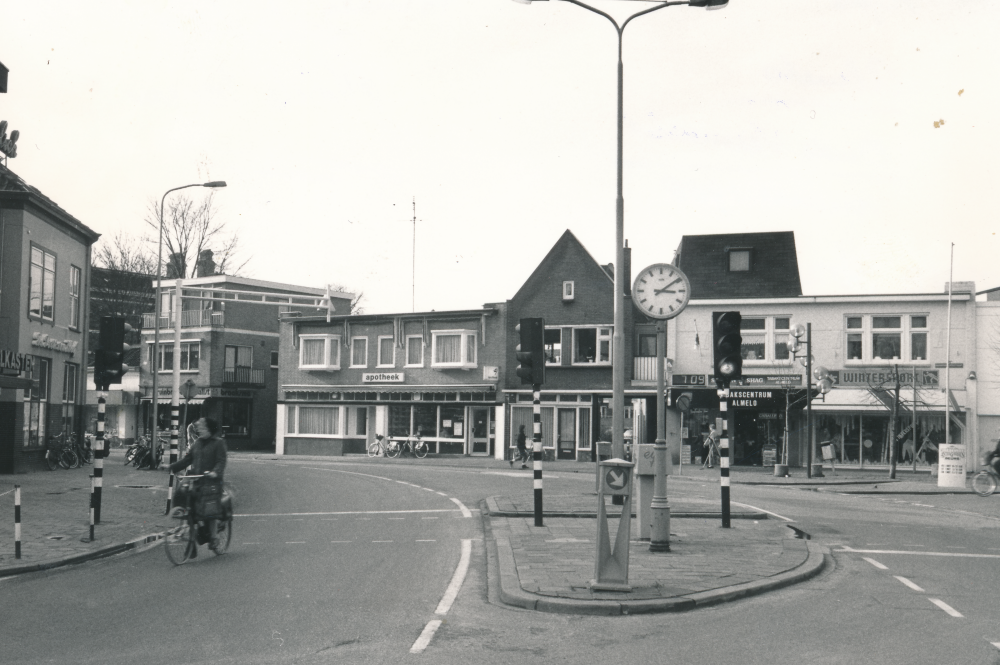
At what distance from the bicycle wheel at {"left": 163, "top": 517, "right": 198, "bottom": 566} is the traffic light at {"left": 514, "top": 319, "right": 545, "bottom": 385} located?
558 centimetres

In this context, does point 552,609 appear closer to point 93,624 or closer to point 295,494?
point 93,624

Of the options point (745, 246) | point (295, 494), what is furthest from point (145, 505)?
point (745, 246)

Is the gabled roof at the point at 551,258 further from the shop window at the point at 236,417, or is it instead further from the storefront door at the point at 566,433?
the shop window at the point at 236,417

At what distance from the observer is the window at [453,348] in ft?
→ 155

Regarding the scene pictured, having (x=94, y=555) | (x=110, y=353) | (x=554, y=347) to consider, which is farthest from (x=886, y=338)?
(x=94, y=555)

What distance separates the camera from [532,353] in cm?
1609

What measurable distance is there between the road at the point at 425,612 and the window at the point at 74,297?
71.3 feet

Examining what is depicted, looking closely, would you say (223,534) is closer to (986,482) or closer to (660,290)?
(660,290)

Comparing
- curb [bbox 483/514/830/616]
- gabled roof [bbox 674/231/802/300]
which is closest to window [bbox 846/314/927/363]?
gabled roof [bbox 674/231/802/300]

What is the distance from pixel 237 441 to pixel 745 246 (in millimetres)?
30521

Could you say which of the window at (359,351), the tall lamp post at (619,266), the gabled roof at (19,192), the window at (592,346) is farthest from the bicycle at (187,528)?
the window at (359,351)

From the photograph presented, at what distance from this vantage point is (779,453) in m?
40.9

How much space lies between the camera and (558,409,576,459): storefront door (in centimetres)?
4497

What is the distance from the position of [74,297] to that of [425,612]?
2990 centimetres
